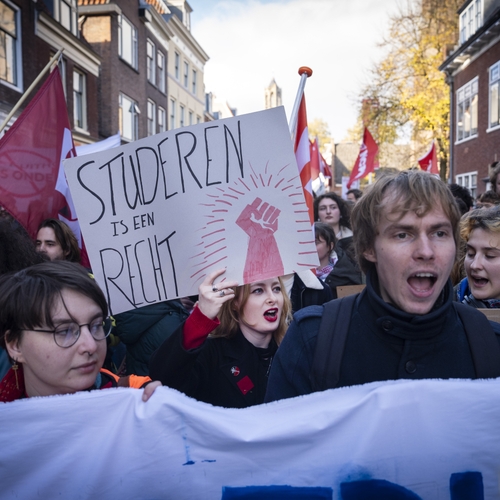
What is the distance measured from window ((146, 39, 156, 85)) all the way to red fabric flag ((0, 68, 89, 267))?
21.6 meters

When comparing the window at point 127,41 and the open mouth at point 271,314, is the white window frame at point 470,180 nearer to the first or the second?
the window at point 127,41

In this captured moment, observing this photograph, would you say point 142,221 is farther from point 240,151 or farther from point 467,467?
point 467,467

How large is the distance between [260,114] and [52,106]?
8.66ft

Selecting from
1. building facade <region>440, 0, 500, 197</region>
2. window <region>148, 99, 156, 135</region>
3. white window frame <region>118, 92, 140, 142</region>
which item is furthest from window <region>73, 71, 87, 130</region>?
building facade <region>440, 0, 500, 197</region>

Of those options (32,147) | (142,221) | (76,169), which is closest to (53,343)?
(142,221)

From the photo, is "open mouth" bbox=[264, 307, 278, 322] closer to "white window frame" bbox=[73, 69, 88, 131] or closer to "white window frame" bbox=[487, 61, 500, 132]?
"white window frame" bbox=[73, 69, 88, 131]

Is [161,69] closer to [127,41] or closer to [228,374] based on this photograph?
[127,41]

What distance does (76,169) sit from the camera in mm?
2211

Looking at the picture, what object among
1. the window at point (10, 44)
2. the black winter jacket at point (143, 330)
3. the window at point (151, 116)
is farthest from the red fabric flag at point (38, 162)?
the window at point (151, 116)

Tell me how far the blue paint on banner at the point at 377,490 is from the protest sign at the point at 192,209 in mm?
834

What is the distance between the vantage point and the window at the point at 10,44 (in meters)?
11.7

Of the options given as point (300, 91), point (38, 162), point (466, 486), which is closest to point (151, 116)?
point (38, 162)

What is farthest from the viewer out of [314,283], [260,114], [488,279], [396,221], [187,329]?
[314,283]

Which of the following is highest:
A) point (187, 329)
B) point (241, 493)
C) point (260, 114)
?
point (260, 114)
